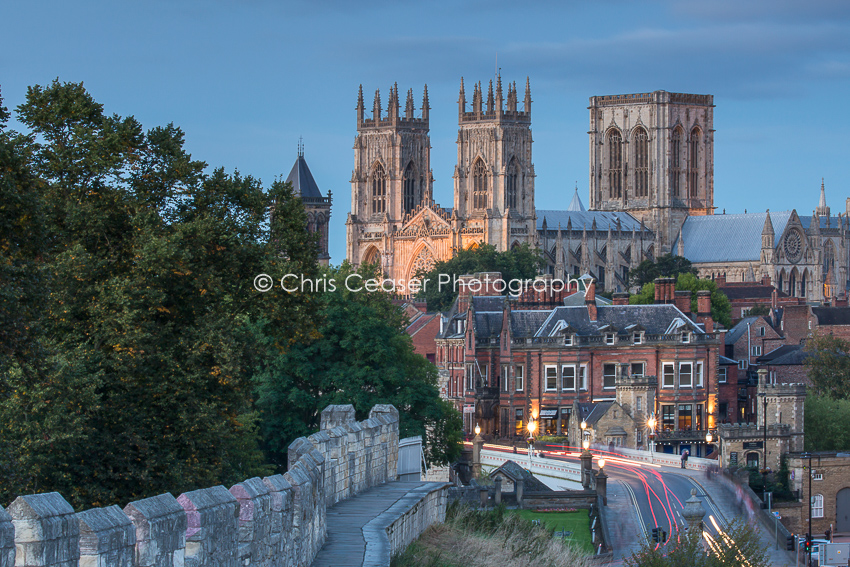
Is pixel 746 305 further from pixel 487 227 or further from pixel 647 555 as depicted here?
pixel 647 555

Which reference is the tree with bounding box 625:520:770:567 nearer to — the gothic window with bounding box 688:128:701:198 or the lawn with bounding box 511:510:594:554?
the lawn with bounding box 511:510:594:554

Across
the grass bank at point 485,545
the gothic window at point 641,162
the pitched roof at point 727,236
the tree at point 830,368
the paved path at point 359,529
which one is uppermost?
the gothic window at point 641,162

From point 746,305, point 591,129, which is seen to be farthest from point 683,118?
point 746,305

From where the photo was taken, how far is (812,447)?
71.9 metres

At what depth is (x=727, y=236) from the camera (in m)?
168

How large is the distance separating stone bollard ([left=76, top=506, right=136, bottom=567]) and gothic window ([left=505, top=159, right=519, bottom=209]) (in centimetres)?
14477

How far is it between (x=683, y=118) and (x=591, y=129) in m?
10.4

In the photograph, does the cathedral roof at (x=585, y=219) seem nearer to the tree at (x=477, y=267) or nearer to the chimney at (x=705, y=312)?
the tree at (x=477, y=267)

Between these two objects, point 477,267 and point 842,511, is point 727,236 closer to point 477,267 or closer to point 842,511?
point 477,267

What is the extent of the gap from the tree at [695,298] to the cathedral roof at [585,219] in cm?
2802

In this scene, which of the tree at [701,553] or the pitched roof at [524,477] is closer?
the tree at [701,553]

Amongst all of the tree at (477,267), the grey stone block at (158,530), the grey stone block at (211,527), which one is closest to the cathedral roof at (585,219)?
the tree at (477,267)

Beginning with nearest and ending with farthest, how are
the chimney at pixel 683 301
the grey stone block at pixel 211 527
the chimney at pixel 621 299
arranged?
the grey stone block at pixel 211 527, the chimney at pixel 683 301, the chimney at pixel 621 299

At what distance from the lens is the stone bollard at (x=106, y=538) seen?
470 inches
